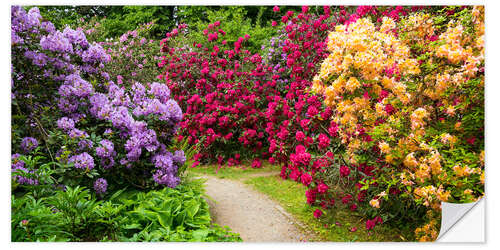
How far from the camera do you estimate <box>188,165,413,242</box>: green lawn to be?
255cm

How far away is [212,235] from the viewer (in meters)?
2.29

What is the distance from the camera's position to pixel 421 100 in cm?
250

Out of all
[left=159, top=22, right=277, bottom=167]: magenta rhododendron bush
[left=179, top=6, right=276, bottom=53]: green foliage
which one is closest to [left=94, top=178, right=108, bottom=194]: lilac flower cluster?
[left=159, top=22, right=277, bottom=167]: magenta rhododendron bush

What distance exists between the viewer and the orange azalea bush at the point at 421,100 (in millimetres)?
2268

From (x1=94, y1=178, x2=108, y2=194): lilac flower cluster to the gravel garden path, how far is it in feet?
2.81

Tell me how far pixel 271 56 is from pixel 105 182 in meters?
3.42

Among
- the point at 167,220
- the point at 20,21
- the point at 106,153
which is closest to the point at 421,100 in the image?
the point at 167,220

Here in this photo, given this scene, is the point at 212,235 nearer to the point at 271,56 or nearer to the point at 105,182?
the point at 105,182

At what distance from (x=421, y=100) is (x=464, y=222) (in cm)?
87

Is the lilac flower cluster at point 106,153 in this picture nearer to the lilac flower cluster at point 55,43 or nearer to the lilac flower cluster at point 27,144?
the lilac flower cluster at point 27,144

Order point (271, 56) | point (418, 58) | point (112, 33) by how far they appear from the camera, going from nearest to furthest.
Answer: point (418, 58), point (271, 56), point (112, 33)

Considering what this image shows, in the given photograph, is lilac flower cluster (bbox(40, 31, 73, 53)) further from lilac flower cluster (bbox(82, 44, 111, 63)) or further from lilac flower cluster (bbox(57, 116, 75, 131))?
lilac flower cluster (bbox(57, 116, 75, 131))

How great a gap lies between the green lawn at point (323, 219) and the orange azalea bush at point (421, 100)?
10.3 inches

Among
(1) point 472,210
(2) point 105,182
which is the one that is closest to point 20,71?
(2) point 105,182
